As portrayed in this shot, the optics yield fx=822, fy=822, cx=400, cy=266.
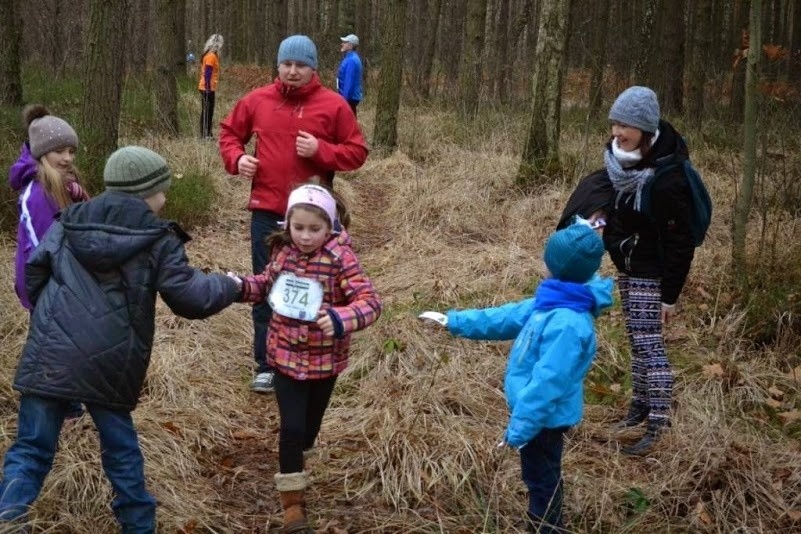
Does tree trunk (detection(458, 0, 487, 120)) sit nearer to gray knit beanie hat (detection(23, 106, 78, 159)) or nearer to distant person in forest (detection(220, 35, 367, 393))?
distant person in forest (detection(220, 35, 367, 393))

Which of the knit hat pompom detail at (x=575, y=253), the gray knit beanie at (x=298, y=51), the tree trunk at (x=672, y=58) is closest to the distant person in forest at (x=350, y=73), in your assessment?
the tree trunk at (x=672, y=58)

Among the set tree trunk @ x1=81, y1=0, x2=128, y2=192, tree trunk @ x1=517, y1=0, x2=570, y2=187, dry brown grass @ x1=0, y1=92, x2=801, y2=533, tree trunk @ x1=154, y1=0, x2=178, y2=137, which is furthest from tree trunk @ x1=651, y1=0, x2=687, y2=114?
tree trunk @ x1=81, y1=0, x2=128, y2=192

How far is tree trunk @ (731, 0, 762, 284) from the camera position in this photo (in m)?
5.43

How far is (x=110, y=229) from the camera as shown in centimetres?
290

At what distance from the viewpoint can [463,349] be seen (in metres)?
5.31

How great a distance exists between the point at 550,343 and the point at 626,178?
1.42m

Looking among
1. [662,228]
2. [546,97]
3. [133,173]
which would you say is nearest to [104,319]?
[133,173]

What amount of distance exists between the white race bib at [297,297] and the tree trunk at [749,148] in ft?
11.5

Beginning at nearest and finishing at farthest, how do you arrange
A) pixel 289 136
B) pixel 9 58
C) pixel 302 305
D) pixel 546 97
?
pixel 302 305 < pixel 289 136 < pixel 546 97 < pixel 9 58

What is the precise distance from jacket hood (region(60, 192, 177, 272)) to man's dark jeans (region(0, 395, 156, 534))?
1.81 ft

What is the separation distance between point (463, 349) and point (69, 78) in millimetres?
11844

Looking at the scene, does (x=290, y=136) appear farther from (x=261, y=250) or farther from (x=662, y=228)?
(x=662, y=228)

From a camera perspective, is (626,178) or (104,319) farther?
(626,178)

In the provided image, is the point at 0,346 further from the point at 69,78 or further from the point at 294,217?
the point at 69,78
